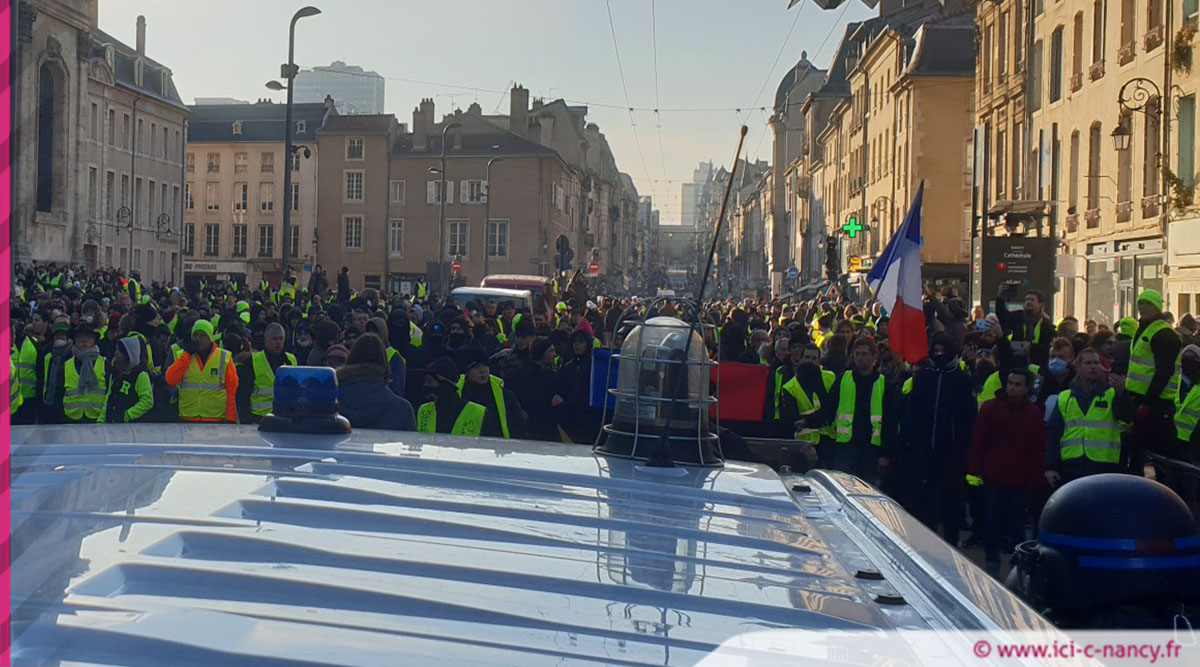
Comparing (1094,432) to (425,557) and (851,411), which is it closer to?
(851,411)

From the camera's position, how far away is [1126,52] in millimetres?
28375

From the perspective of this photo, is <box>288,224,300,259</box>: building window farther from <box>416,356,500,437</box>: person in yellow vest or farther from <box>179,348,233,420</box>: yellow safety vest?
<box>416,356,500,437</box>: person in yellow vest

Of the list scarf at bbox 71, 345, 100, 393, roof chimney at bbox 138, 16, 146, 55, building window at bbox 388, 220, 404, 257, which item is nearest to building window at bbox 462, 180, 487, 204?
building window at bbox 388, 220, 404, 257

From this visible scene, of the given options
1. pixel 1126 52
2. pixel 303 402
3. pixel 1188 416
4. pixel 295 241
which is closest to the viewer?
pixel 303 402

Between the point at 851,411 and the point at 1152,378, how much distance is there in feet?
10.0

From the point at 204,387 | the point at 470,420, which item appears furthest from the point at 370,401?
the point at 204,387

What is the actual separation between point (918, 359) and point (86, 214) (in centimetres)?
5990

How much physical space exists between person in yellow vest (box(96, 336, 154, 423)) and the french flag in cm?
636

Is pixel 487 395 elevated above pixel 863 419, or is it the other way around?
pixel 487 395

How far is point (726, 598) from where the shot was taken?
2209 millimetres

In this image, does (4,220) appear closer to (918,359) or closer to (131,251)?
(918,359)

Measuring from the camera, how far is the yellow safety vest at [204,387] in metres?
10.8

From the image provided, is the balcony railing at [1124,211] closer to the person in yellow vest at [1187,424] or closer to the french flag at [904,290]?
the french flag at [904,290]

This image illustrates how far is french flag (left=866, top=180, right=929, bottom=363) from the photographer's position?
11352mm
